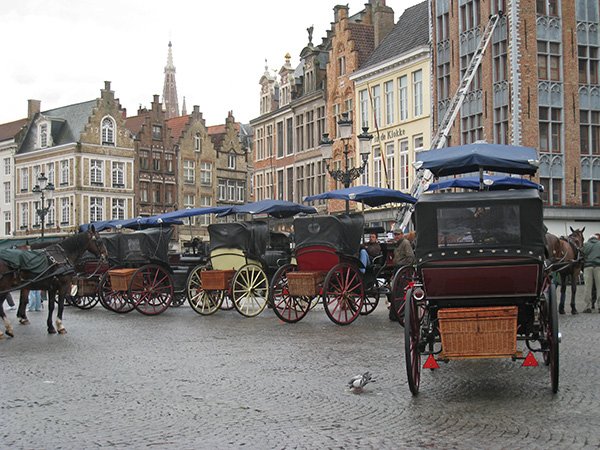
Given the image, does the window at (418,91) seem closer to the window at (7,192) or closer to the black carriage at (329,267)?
the black carriage at (329,267)

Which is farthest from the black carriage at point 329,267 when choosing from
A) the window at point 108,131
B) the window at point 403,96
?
the window at point 108,131

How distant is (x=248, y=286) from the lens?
1888 cm

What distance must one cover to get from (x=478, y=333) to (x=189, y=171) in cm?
6782

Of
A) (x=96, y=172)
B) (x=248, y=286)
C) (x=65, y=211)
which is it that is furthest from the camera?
(x=96, y=172)

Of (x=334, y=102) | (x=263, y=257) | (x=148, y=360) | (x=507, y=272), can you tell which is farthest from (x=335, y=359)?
(x=334, y=102)

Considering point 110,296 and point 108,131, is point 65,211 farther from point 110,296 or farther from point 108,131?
point 110,296

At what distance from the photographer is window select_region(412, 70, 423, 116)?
4168cm

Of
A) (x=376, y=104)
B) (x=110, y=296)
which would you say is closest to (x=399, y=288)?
(x=110, y=296)

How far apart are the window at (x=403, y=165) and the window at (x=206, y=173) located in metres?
35.3

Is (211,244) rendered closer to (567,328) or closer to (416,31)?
(567,328)

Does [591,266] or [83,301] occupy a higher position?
[591,266]

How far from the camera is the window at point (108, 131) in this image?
70.3m

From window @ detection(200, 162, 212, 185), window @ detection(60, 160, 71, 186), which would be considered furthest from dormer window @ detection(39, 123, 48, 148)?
window @ detection(200, 162, 212, 185)

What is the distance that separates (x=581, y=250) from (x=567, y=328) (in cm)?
462
